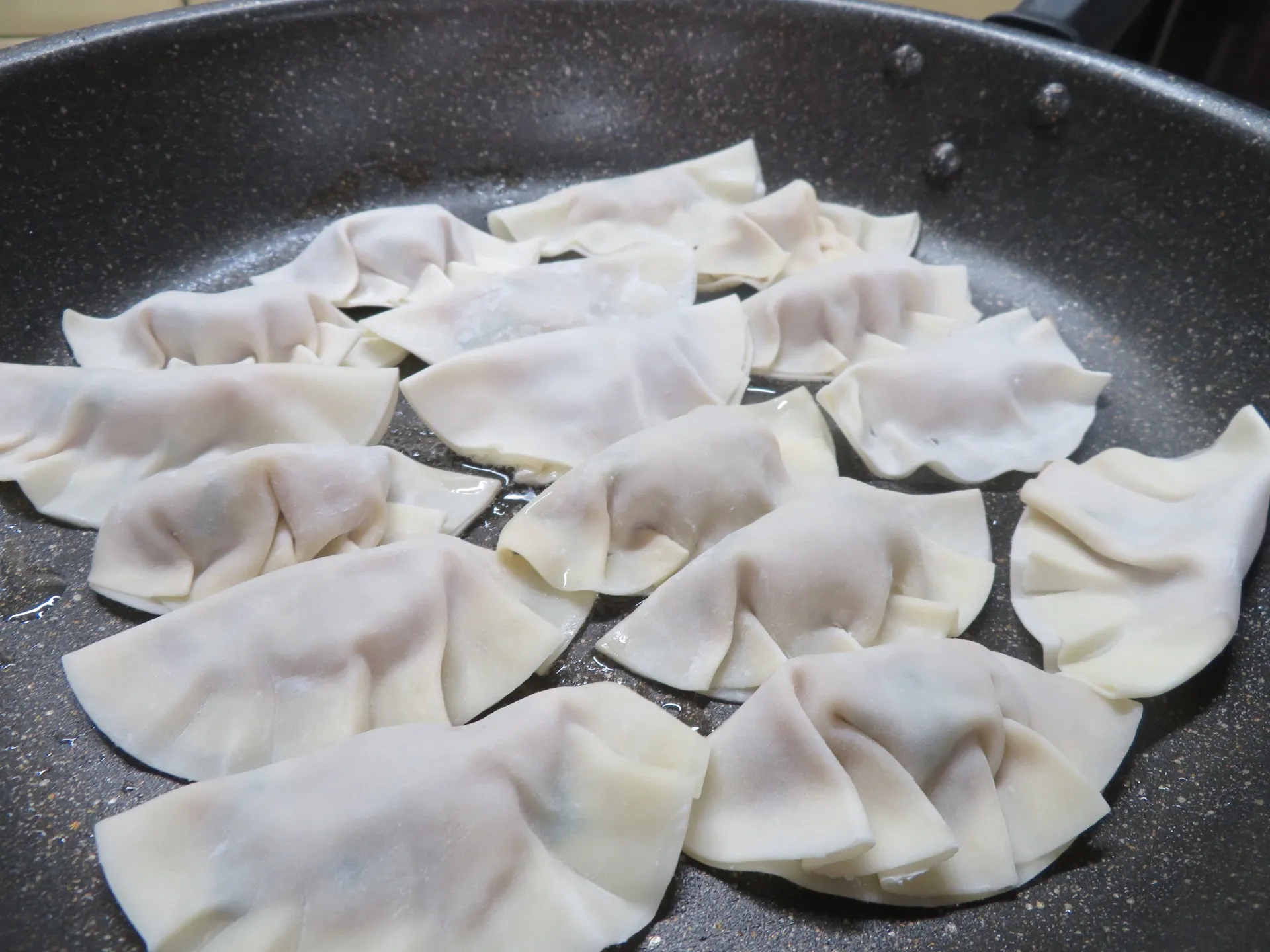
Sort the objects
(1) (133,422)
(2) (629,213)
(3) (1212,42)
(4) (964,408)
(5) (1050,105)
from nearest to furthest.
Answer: (1) (133,422), (4) (964,408), (5) (1050,105), (2) (629,213), (3) (1212,42)

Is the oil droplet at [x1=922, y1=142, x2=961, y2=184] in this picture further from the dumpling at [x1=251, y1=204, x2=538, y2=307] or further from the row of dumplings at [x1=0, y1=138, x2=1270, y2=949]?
the dumpling at [x1=251, y1=204, x2=538, y2=307]

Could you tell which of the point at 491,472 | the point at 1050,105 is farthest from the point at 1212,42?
the point at 491,472

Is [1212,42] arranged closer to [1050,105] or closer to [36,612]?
[1050,105]

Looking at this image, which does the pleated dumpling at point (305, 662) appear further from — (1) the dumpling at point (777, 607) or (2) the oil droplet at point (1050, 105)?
(2) the oil droplet at point (1050, 105)

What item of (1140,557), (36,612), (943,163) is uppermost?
(943,163)

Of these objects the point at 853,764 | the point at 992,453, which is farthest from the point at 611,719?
the point at 992,453

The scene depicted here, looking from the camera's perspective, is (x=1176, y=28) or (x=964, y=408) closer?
(x=964, y=408)

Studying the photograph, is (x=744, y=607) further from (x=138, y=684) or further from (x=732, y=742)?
(x=138, y=684)
